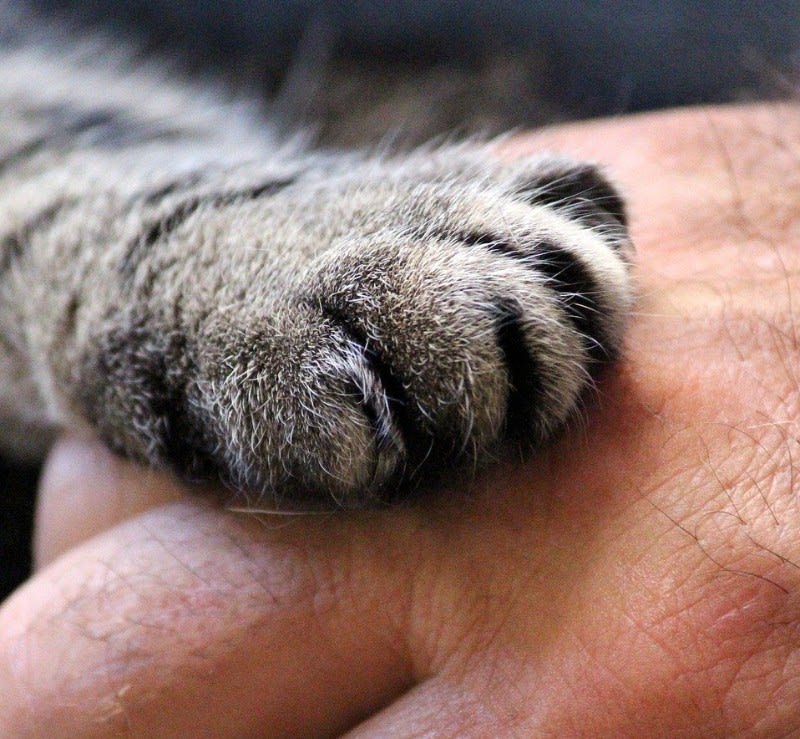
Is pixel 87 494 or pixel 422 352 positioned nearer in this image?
pixel 422 352

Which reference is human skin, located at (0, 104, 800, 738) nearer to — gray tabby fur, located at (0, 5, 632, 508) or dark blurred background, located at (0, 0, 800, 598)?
gray tabby fur, located at (0, 5, 632, 508)

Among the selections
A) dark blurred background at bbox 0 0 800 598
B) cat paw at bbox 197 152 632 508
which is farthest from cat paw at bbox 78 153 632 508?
dark blurred background at bbox 0 0 800 598

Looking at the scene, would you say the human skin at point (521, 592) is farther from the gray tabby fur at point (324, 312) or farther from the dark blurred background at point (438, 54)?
the dark blurred background at point (438, 54)

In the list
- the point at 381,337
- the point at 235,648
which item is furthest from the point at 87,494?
the point at 381,337

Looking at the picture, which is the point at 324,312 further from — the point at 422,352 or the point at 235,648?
the point at 235,648

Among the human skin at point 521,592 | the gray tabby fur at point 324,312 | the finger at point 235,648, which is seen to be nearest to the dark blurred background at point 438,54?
the gray tabby fur at point 324,312
